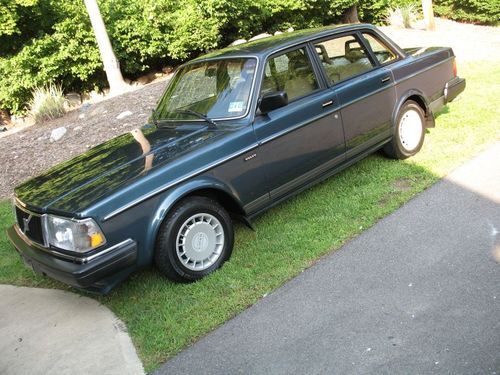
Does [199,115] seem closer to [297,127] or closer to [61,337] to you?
[297,127]

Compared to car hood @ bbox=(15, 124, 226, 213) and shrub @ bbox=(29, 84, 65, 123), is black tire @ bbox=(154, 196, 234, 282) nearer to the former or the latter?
car hood @ bbox=(15, 124, 226, 213)

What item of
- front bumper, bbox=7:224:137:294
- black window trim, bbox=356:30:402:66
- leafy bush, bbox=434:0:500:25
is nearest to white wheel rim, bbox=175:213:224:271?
front bumper, bbox=7:224:137:294

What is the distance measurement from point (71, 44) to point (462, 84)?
349 inches

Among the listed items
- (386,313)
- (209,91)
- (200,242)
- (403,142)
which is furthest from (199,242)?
(403,142)

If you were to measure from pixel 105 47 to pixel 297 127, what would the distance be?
7.58m

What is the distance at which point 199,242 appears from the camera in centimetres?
416

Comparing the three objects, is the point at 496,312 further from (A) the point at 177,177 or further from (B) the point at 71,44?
(B) the point at 71,44

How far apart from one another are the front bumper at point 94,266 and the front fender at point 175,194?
16cm

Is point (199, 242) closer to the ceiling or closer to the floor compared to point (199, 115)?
closer to the floor

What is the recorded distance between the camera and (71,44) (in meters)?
11.8

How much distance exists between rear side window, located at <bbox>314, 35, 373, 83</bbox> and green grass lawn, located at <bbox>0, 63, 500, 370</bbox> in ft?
3.73

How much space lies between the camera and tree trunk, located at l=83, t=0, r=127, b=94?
10469mm

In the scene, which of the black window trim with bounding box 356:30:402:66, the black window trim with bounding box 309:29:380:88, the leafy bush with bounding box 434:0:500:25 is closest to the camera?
the black window trim with bounding box 309:29:380:88

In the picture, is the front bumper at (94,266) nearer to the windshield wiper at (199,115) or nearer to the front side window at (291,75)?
the windshield wiper at (199,115)
